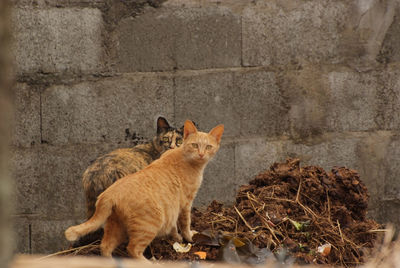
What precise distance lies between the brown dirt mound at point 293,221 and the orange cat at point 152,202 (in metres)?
0.17

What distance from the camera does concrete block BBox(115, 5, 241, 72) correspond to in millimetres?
3799

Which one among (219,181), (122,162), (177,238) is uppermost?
(122,162)

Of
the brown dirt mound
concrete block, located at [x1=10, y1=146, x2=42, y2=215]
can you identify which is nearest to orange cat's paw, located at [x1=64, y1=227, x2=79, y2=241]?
the brown dirt mound

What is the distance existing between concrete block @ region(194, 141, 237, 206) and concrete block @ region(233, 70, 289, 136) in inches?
11.5

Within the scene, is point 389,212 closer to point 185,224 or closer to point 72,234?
point 185,224

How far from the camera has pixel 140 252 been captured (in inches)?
87.7

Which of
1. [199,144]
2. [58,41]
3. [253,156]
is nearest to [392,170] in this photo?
[253,156]

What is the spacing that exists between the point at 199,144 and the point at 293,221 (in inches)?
27.2

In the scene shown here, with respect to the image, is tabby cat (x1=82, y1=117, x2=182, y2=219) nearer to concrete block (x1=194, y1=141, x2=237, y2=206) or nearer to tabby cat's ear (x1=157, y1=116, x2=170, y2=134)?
tabby cat's ear (x1=157, y1=116, x2=170, y2=134)

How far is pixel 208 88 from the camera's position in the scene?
385 centimetres

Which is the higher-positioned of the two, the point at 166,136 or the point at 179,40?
the point at 179,40

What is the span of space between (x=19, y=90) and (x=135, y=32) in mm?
1067

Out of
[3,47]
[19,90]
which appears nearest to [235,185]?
[19,90]

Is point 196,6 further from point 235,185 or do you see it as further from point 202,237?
point 202,237
